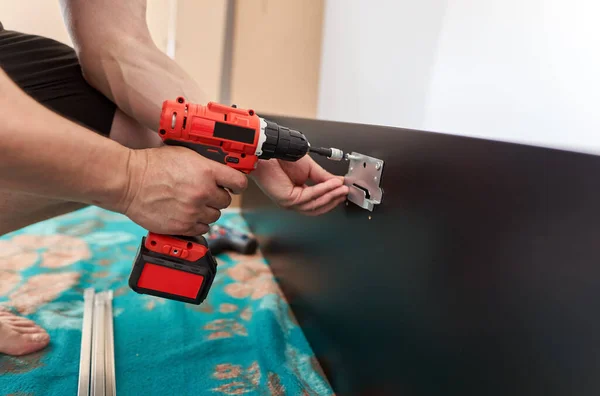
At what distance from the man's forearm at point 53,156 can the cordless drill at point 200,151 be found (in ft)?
0.28

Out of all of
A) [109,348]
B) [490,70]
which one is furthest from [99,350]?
[490,70]

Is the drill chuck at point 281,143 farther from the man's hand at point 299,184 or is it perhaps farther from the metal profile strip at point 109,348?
the metal profile strip at point 109,348

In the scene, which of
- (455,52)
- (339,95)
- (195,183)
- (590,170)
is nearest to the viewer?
(590,170)

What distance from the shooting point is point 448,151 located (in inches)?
17.6

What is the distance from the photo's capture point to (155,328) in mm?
867

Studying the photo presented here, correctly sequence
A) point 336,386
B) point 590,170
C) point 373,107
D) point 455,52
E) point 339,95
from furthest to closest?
1. point 339,95
2. point 373,107
3. point 455,52
4. point 336,386
5. point 590,170

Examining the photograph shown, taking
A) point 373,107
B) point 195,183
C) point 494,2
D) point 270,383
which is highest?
point 494,2

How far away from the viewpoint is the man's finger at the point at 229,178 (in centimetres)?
57

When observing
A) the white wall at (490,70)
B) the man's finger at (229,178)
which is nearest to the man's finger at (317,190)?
the man's finger at (229,178)

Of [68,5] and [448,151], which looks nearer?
[448,151]

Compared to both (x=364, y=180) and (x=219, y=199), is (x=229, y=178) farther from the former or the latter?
(x=364, y=180)

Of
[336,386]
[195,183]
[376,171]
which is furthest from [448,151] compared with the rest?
[336,386]

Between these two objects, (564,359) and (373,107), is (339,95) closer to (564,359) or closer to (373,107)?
(373,107)

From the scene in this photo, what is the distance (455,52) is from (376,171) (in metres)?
0.47
